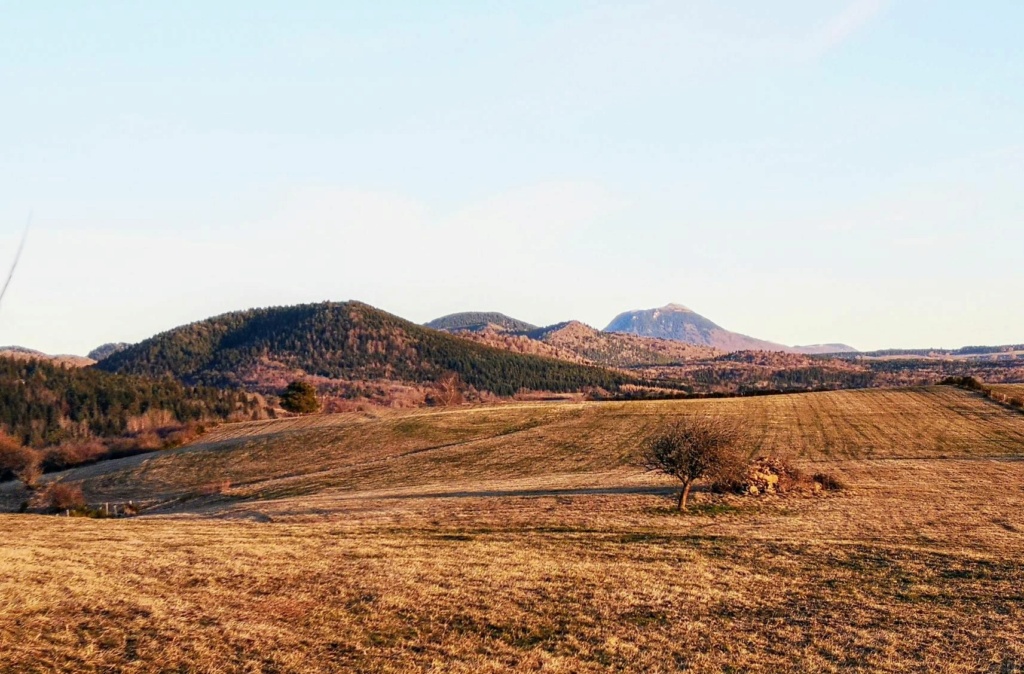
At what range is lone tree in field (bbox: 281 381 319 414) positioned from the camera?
145 meters

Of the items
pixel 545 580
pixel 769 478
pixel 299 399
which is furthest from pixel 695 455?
pixel 299 399

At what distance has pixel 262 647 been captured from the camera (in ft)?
54.2

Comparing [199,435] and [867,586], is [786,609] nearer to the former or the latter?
[867,586]

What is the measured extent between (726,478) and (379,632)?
29.7 m

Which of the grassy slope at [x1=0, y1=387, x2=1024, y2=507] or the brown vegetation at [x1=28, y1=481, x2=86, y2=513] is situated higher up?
the grassy slope at [x1=0, y1=387, x2=1024, y2=507]

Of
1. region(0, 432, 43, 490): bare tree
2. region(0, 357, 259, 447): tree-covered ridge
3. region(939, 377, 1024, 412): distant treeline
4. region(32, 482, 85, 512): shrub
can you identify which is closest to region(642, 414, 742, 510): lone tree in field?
region(32, 482, 85, 512): shrub

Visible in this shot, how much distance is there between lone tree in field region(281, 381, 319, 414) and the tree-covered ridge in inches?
1344

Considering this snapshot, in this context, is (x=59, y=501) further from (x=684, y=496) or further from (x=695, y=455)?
(x=695, y=455)

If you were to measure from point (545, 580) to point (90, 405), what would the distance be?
652 feet

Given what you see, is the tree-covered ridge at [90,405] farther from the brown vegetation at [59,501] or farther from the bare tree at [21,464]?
the brown vegetation at [59,501]

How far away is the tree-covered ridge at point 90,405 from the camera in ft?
559

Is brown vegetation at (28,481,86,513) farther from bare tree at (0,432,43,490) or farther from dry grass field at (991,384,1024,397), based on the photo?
dry grass field at (991,384,1024,397)

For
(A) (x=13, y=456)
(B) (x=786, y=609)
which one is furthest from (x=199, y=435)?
(B) (x=786, y=609)

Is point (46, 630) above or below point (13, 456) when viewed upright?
above
